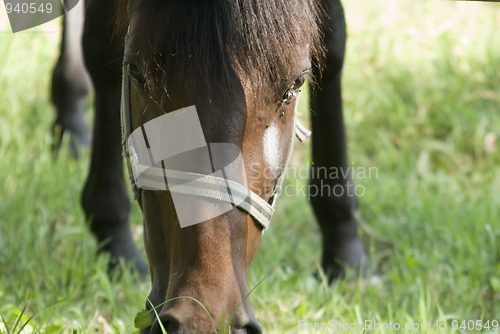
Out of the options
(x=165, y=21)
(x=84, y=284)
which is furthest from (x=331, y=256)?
(x=165, y=21)

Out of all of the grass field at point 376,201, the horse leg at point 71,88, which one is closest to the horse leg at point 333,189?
the grass field at point 376,201

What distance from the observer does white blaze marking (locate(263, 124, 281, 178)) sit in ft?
5.77

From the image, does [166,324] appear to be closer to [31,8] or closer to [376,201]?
[31,8]

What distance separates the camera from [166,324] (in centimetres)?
158

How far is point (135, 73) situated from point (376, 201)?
223cm

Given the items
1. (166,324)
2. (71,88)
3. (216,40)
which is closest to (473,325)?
(166,324)

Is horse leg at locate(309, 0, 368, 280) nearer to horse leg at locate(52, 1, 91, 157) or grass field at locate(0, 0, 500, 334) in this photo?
grass field at locate(0, 0, 500, 334)

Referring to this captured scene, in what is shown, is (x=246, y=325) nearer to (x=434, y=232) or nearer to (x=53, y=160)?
(x=434, y=232)

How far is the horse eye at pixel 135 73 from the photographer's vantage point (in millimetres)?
1762

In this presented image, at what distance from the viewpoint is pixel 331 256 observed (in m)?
3.06

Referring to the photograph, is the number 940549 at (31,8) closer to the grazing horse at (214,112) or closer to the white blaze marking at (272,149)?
the grazing horse at (214,112)

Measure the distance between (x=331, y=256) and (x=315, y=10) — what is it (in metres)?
1.52

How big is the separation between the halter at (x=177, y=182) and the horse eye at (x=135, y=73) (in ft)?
0.41

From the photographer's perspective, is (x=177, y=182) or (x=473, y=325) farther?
(x=473, y=325)
